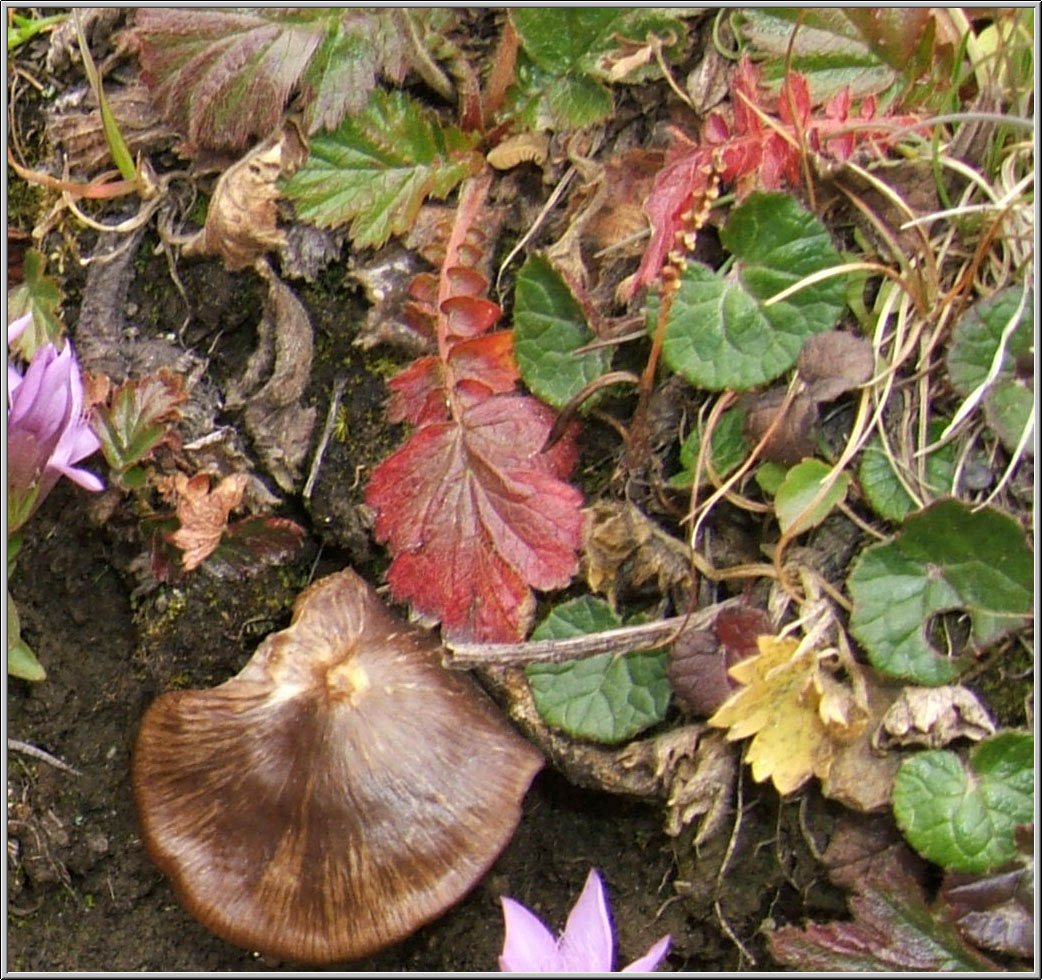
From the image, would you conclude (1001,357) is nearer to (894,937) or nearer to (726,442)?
(726,442)

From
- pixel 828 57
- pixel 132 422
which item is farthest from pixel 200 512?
pixel 828 57

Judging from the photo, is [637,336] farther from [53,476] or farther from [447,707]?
[53,476]

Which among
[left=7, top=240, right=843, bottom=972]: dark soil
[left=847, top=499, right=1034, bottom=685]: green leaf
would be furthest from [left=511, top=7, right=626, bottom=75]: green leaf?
[left=847, top=499, right=1034, bottom=685]: green leaf

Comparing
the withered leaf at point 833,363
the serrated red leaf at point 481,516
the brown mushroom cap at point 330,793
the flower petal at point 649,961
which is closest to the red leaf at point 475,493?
the serrated red leaf at point 481,516

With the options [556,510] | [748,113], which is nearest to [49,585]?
[556,510]

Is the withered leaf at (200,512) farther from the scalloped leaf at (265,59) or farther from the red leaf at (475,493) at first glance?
the scalloped leaf at (265,59)
